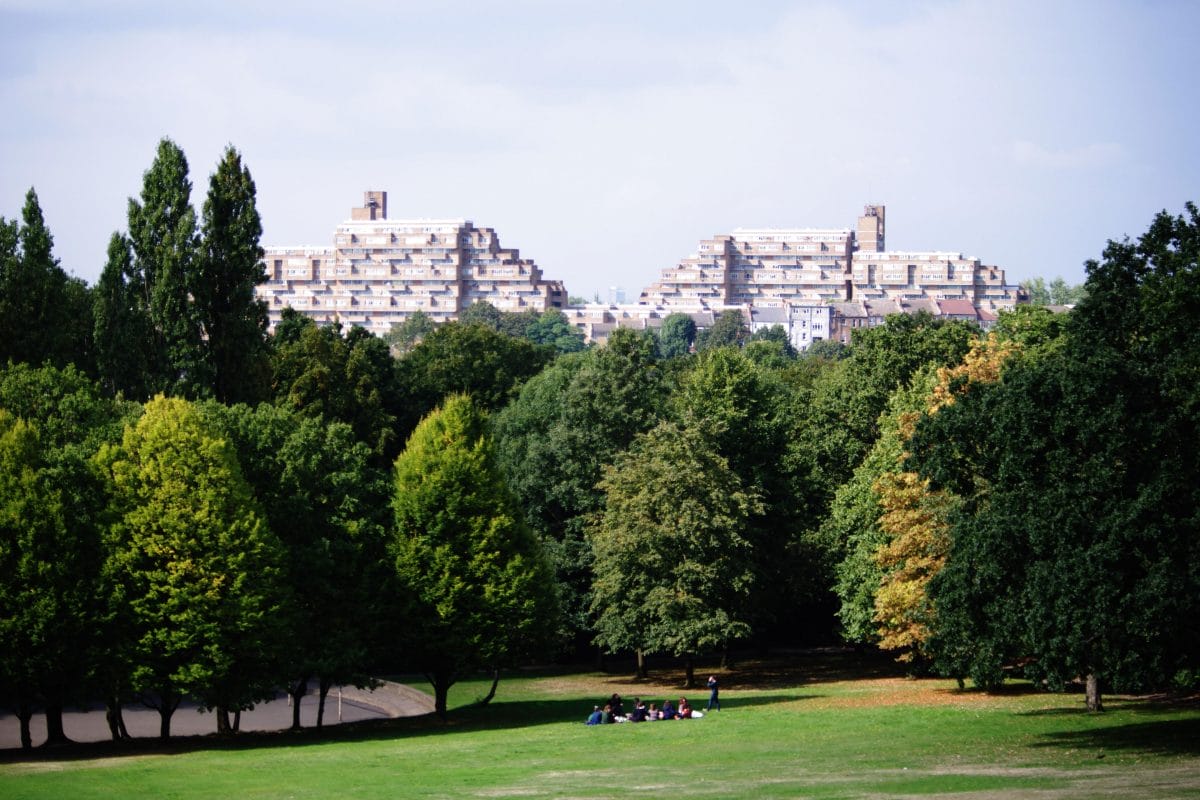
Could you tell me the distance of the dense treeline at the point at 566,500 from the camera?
35.6 meters

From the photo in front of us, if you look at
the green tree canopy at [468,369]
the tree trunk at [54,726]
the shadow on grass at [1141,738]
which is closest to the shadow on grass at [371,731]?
the tree trunk at [54,726]

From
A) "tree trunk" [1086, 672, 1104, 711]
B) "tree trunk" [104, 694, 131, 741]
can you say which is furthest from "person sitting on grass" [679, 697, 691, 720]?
"tree trunk" [104, 694, 131, 741]

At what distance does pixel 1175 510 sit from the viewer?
3522 cm

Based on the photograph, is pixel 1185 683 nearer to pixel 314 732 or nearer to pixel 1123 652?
pixel 1123 652

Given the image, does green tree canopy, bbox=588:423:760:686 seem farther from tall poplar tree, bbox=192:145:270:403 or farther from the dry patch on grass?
the dry patch on grass

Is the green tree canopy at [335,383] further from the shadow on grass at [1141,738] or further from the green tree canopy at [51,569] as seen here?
the shadow on grass at [1141,738]

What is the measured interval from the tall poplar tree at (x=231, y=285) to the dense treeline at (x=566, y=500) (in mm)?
128

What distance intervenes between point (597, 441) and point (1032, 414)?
113 ft

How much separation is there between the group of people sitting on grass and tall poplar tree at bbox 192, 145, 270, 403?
25.0 m

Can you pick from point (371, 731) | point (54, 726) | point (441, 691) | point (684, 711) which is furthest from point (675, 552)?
point (54, 726)

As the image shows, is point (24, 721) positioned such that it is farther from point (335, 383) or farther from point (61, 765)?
point (335, 383)

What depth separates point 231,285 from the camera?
65.6m

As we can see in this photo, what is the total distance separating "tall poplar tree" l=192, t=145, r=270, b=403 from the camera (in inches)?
2554

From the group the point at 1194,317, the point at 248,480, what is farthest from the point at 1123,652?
the point at 248,480
